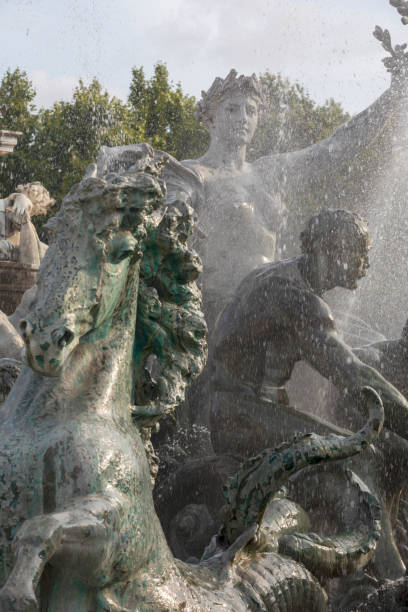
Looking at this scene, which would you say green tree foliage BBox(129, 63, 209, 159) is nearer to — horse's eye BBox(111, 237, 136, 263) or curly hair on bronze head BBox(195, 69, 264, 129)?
curly hair on bronze head BBox(195, 69, 264, 129)

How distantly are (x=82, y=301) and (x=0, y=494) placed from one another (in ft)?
1.35

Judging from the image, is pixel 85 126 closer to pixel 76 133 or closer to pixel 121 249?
pixel 76 133

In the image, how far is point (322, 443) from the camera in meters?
2.45

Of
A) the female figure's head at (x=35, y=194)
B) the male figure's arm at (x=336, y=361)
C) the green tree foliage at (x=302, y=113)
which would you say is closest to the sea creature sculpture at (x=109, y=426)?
the male figure's arm at (x=336, y=361)

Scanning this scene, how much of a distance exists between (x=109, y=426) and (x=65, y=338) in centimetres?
22

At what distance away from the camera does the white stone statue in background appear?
939 cm

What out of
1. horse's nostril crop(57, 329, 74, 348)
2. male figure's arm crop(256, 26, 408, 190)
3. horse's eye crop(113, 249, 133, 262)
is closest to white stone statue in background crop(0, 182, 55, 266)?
male figure's arm crop(256, 26, 408, 190)

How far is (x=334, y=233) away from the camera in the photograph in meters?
4.13

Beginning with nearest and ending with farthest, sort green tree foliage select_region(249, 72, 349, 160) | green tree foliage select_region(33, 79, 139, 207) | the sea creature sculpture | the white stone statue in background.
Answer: the sea creature sculpture
the white stone statue in background
green tree foliage select_region(249, 72, 349, 160)
green tree foliage select_region(33, 79, 139, 207)

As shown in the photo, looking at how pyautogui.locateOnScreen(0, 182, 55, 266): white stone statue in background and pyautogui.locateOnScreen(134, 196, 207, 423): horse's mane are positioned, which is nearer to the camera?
pyautogui.locateOnScreen(134, 196, 207, 423): horse's mane

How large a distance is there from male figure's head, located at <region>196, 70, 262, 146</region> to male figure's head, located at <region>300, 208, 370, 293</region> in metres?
2.49

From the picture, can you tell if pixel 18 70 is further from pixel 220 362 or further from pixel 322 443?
pixel 322 443

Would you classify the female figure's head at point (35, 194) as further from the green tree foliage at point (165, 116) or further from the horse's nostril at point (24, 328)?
the green tree foliage at point (165, 116)

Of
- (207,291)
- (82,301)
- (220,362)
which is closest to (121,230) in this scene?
(82,301)
